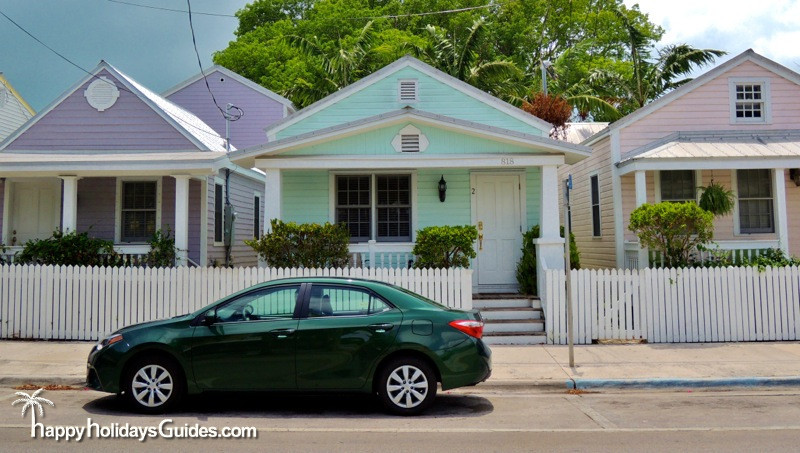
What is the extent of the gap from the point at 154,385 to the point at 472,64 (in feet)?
68.8

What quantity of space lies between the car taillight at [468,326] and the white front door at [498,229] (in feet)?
22.3

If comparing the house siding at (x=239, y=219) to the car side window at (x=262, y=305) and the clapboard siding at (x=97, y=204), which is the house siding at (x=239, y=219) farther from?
the car side window at (x=262, y=305)

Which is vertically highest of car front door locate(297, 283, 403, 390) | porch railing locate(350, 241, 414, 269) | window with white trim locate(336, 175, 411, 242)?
window with white trim locate(336, 175, 411, 242)

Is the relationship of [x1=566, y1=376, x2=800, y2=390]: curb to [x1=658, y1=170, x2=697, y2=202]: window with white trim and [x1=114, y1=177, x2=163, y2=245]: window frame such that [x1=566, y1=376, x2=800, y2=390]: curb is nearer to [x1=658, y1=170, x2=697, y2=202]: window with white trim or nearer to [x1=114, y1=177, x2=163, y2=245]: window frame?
[x1=658, y1=170, x2=697, y2=202]: window with white trim

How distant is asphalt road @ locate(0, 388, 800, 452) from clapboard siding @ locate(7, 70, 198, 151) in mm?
7629

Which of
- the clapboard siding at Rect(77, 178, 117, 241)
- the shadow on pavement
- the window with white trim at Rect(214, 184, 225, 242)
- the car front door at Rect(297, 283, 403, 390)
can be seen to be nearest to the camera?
the car front door at Rect(297, 283, 403, 390)

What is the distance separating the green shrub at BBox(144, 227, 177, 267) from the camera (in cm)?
1301

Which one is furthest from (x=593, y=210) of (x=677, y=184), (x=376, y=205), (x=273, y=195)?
(x=273, y=195)

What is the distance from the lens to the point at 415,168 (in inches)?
538

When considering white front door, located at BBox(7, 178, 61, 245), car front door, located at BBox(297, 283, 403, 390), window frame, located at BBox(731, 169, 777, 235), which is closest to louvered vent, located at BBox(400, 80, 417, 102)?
window frame, located at BBox(731, 169, 777, 235)

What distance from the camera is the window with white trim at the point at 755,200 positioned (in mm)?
14789

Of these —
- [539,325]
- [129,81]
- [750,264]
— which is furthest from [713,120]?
[129,81]

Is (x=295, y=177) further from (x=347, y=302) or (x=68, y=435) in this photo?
(x=68, y=435)

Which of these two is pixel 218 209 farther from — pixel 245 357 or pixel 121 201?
pixel 245 357
